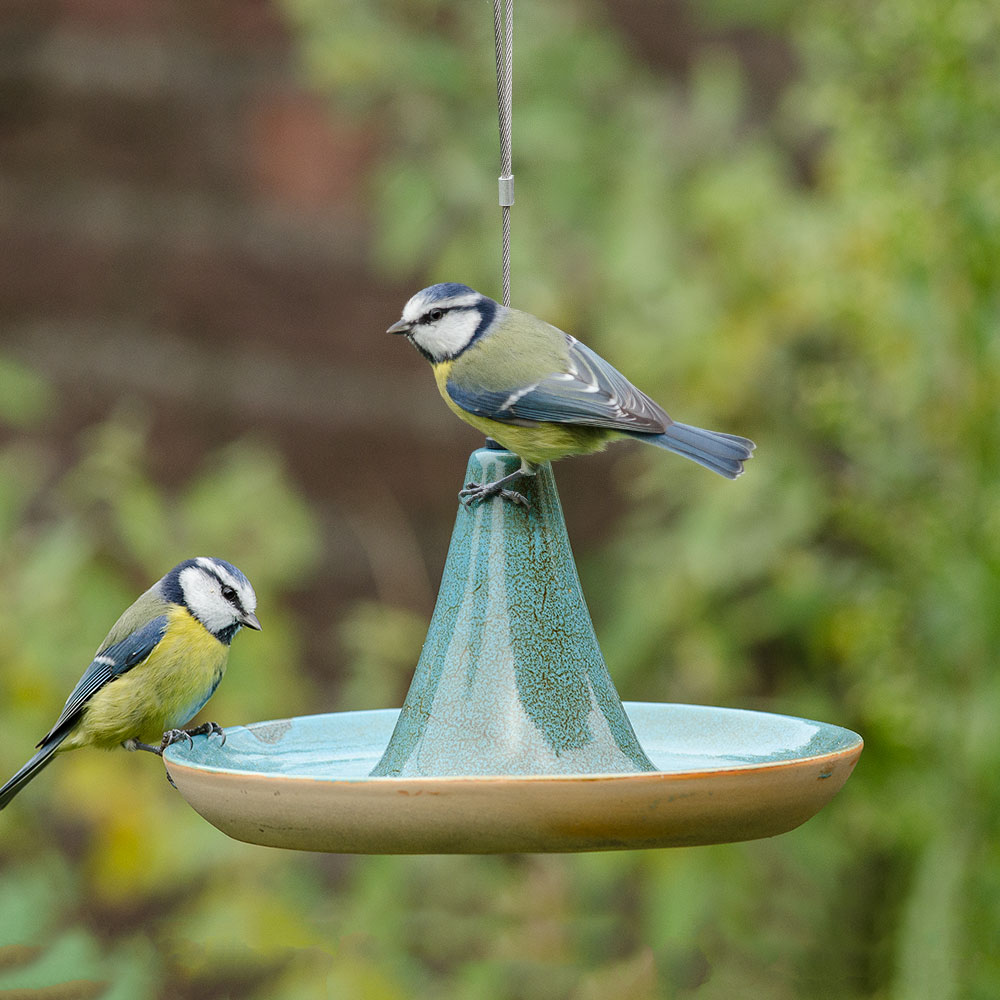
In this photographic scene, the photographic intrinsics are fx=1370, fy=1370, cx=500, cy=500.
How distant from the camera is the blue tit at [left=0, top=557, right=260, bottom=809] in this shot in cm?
220

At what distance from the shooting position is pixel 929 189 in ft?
8.57

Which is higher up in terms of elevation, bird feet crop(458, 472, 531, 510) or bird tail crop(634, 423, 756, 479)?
bird tail crop(634, 423, 756, 479)

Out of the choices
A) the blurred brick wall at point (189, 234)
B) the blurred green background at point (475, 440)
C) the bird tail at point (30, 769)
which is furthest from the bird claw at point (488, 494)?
the blurred brick wall at point (189, 234)

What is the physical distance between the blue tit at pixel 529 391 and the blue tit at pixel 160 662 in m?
0.56

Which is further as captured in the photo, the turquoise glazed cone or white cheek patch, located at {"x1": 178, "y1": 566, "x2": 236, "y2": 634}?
white cheek patch, located at {"x1": 178, "y1": 566, "x2": 236, "y2": 634}

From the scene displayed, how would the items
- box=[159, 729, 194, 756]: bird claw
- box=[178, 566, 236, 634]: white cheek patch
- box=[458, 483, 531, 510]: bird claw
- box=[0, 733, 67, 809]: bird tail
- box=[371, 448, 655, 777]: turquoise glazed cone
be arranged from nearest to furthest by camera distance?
box=[371, 448, 655, 777]: turquoise glazed cone
box=[458, 483, 531, 510]: bird claw
box=[159, 729, 194, 756]: bird claw
box=[0, 733, 67, 809]: bird tail
box=[178, 566, 236, 634]: white cheek patch

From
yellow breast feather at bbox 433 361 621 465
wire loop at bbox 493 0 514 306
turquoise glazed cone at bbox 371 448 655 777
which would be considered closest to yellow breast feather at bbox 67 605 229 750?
turquoise glazed cone at bbox 371 448 655 777

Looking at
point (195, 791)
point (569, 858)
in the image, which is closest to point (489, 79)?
point (569, 858)

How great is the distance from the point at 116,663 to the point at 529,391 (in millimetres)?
883

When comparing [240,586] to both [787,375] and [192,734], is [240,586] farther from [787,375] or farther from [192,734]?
[787,375]

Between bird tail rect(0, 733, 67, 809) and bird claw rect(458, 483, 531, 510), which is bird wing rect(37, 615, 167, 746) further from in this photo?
bird claw rect(458, 483, 531, 510)

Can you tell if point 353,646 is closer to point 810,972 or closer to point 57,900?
point 57,900

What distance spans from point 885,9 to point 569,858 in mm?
1994

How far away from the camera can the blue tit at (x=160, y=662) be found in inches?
86.4
